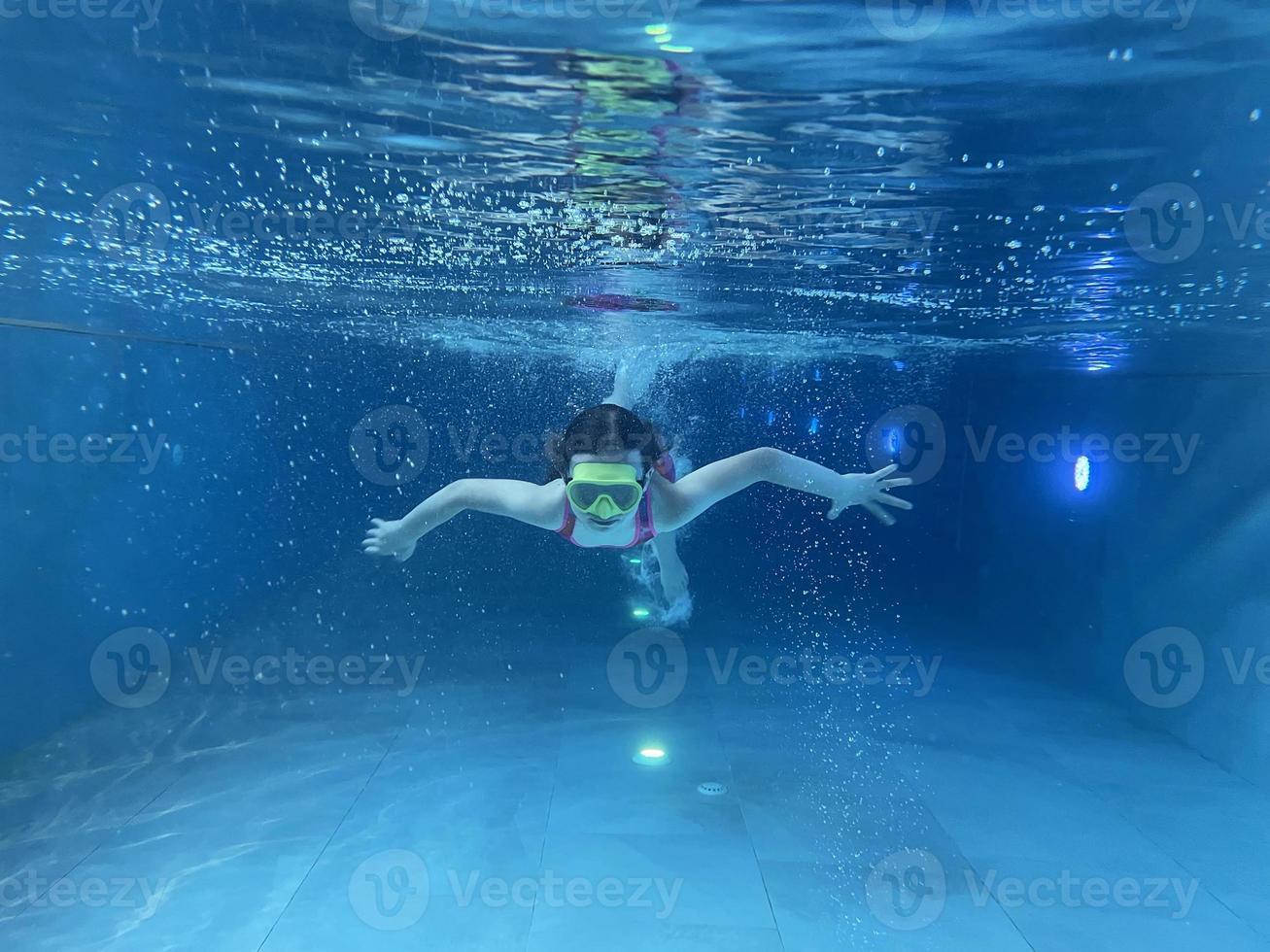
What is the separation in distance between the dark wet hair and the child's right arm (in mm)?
281

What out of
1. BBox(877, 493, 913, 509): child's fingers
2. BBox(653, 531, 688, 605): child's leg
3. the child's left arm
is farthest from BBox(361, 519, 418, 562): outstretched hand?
BBox(877, 493, 913, 509): child's fingers

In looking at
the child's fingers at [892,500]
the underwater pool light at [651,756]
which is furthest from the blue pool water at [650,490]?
the child's fingers at [892,500]

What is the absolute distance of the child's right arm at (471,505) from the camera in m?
6.53

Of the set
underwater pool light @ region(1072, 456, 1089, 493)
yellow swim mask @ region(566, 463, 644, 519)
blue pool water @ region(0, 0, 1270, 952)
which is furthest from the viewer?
underwater pool light @ region(1072, 456, 1089, 493)

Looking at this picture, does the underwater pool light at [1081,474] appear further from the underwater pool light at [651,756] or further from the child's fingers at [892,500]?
the child's fingers at [892,500]

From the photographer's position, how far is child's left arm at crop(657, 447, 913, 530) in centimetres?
631

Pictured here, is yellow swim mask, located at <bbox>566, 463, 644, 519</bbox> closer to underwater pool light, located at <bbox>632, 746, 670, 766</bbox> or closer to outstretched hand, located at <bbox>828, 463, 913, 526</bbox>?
outstretched hand, located at <bbox>828, 463, 913, 526</bbox>

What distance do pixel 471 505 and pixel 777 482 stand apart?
2658 millimetres

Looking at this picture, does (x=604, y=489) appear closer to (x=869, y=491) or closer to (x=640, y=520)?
(x=640, y=520)

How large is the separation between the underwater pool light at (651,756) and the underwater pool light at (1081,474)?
10996 millimetres

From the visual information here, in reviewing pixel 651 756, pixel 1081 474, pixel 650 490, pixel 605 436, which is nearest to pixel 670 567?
pixel 651 756

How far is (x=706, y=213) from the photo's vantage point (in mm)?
9742

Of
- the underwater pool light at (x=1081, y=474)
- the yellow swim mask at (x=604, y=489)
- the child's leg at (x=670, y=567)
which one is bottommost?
the child's leg at (x=670, y=567)

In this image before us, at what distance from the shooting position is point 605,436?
630 centimetres
